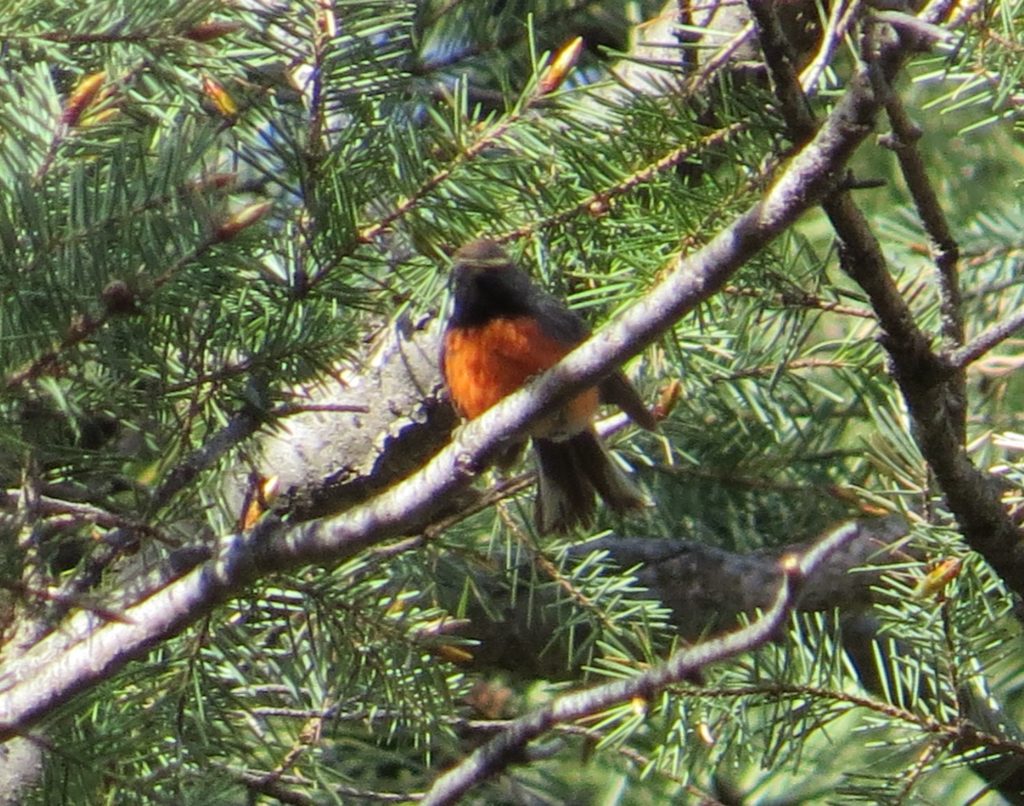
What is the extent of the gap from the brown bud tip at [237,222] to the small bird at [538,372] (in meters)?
0.97

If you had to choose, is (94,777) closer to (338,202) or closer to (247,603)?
(247,603)

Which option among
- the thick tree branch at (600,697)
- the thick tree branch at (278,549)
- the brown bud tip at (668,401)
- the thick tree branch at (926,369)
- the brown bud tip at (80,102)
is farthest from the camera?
the brown bud tip at (668,401)

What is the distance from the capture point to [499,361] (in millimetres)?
2844

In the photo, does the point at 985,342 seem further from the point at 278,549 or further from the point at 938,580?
the point at 278,549

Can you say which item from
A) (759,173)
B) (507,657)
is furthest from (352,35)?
(507,657)

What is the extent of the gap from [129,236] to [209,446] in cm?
40

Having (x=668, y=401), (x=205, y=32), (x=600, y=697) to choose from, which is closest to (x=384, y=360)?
(x=668, y=401)

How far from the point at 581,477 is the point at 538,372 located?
0.82ft

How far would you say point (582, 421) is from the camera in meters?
2.84

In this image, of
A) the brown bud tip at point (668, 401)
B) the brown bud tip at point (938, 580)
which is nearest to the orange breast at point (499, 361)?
the brown bud tip at point (668, 401)

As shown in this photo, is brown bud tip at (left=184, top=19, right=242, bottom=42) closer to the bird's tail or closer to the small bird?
the small bird

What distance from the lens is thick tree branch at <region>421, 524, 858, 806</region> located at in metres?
1.32

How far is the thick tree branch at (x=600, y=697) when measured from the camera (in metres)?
1.32

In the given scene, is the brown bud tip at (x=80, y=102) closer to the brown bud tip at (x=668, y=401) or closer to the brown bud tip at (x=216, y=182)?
the brown bud tip at (x=216, y=182)
